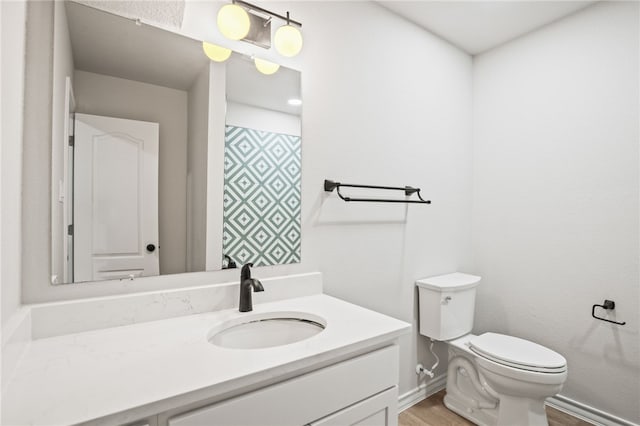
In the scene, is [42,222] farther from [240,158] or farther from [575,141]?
[575,141]

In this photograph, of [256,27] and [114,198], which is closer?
[114,198]

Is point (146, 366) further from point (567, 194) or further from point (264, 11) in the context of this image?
point (567, 194)

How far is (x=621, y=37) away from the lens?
1.86 meters

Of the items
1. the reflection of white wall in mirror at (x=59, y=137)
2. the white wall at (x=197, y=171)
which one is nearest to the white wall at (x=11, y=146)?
the reflection of white wall in mirror at (x=59, y=137)

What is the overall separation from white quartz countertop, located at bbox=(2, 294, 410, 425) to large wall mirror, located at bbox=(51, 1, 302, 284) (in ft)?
0.88

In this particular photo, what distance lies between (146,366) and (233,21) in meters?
1.25

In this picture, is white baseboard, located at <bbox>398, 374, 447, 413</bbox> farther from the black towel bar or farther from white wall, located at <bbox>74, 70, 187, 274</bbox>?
white wall, located at <bbox>74, 70, 187, 274</bbox>

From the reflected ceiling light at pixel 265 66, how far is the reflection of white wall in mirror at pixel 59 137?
675 millimetres

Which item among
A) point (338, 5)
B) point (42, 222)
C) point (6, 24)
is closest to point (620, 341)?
point (338, 5)

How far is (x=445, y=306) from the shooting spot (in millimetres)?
2020

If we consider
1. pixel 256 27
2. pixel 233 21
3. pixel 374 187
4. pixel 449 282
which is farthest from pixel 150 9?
pixel 449 282

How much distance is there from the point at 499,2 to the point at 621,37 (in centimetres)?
69

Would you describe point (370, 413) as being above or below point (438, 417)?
above

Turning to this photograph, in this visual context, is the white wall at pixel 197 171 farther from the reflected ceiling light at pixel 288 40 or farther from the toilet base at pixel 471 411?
the toilet base at pixel 471 411
